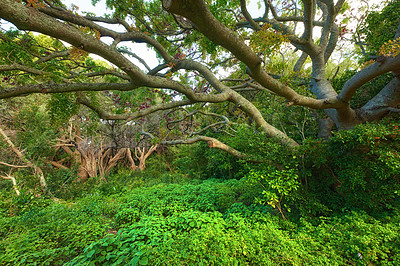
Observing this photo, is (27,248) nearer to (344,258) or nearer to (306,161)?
(344,258)

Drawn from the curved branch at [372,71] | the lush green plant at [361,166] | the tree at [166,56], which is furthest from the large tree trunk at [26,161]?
the curved branch at [372,71]

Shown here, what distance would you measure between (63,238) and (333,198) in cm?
543

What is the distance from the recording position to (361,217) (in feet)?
9.07

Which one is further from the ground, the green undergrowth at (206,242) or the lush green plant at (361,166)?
the lush green plant at (361,166)

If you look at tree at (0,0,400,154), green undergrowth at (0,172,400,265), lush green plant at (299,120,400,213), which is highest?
tree at (0,0,400,154)

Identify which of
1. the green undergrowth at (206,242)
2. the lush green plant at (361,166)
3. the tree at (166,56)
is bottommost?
the green undergrowth at (206,242)

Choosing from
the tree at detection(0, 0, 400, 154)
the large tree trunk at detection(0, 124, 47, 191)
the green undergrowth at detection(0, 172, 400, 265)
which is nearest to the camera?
the tree at detection(0, 0, 400, 154)

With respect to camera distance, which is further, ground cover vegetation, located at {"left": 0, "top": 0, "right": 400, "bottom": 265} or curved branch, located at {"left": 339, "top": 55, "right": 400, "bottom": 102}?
curved branch, located at {"left": 339, "top": 55, "right": 400, "bottom": 102}

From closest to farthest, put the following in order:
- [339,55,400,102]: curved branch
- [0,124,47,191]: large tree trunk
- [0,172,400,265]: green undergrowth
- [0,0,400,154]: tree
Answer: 1. [0,0,400,154]: tree
2. [0,172,400,265]: green undergrowth
3. [339,55,400,102]: curved branch
4. [0,124,47,191]: large tree trunk

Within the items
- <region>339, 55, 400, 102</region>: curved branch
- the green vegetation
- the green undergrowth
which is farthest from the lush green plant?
<region>339, 55, 400, 102</region>: curved branch

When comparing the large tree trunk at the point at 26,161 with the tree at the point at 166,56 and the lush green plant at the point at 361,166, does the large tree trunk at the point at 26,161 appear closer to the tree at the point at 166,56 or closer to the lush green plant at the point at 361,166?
the tree at the point at 166,56

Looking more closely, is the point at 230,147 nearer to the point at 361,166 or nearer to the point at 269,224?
the point at 269,224

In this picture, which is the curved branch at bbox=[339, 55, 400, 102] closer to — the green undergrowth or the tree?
the tree

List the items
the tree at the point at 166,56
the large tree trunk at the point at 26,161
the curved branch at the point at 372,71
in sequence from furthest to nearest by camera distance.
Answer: the large tree trunk at the point at 26,161, the curved branch at the point at 372,71, the tree at the point at 166,56
